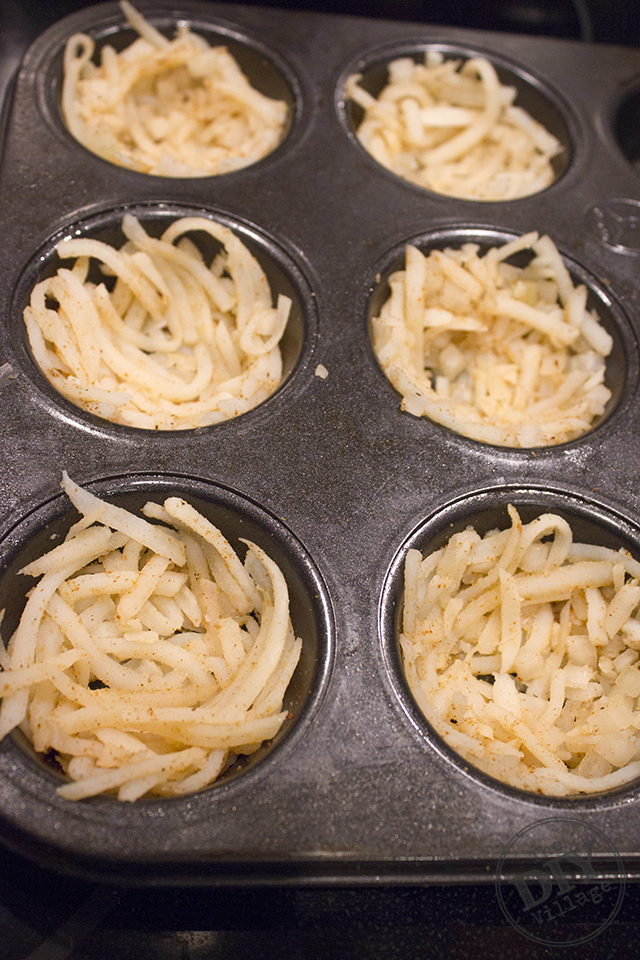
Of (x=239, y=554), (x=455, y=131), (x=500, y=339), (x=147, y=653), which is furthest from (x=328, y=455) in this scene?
(x=455, y=131)

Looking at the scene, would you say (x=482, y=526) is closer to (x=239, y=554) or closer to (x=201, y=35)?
(x=239, y=554)

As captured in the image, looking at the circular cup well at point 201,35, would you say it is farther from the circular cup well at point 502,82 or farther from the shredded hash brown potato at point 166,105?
the circular cup well at point 502,82

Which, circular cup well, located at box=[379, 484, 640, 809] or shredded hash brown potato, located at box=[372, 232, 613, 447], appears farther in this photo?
shredded hash brown potato, located at box=[372, 232, 613, 447]

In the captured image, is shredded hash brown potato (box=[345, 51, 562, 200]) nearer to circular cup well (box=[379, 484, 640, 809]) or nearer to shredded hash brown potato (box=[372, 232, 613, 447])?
shredded hash brown potato (box=[372, 232, 613, 447])

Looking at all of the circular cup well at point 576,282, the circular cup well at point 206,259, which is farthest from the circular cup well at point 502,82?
the circular cup well at point 206,259

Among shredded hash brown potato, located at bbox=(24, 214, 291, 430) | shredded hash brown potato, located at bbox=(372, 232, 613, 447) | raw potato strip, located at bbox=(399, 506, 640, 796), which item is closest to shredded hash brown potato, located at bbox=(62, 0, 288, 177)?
shredded hash brown potato, located at bbox=(24, 214, 291, 430)

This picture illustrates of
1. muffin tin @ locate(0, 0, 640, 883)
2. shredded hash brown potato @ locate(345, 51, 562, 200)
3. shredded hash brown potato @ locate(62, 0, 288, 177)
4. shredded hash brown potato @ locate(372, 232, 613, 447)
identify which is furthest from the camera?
shredded hash brown potato @ locate(345, 51, 562, 200)
